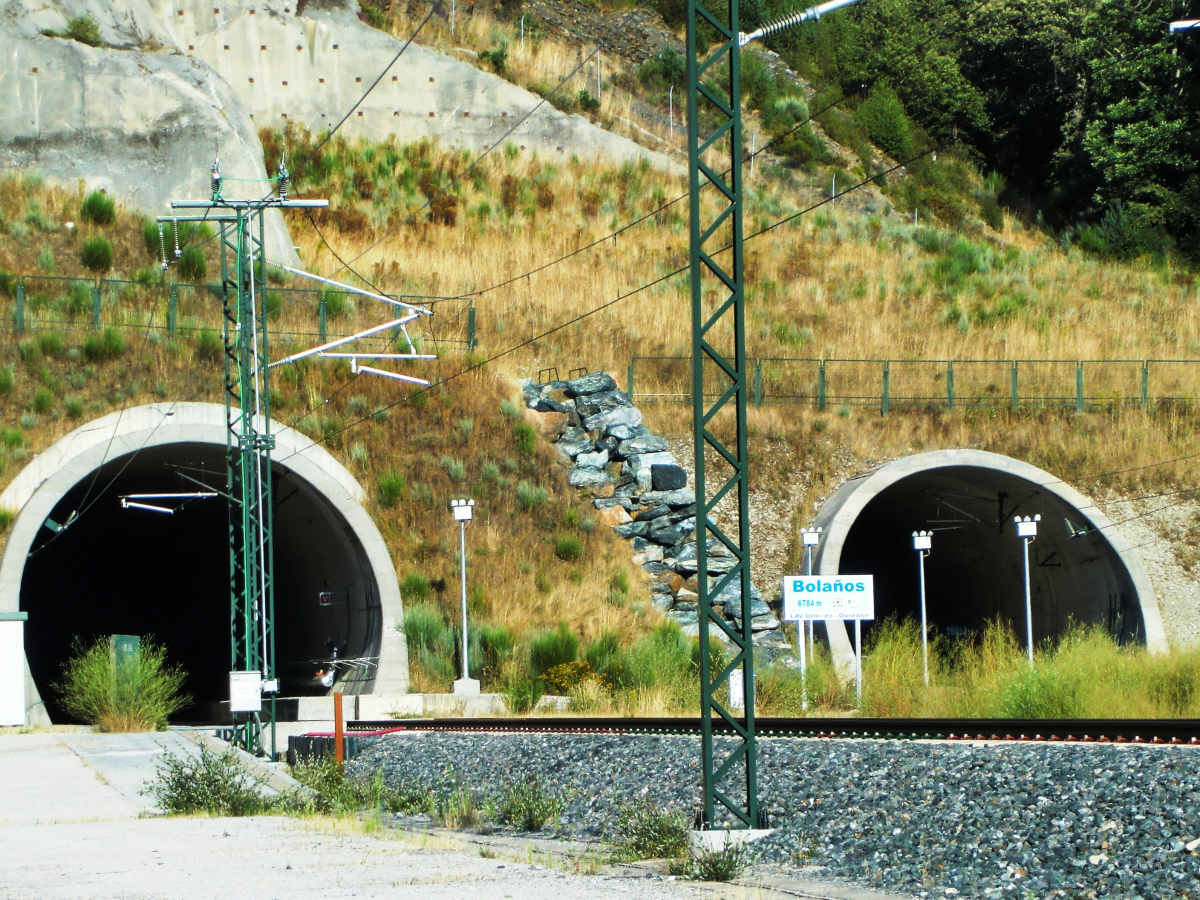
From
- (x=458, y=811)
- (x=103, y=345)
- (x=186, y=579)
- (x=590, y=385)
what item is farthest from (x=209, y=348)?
(x=458, y=811)

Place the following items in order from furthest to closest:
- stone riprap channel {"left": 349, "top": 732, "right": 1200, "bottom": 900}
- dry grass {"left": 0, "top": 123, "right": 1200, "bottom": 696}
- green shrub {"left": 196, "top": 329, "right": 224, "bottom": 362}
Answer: green shrub {"left": 196, "top": 329, "right": 224, "bottom": 362}
dry grass {"left": 0, "top": 123, "right": 1200, "bottom": 696}
stone riprap channel {"left": 349, "top": 732, "right": 1200, "bottom": 900}

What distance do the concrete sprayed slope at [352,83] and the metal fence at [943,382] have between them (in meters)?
18.2

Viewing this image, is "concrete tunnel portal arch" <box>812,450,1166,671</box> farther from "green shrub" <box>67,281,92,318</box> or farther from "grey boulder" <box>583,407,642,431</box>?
"green shrub" <box>67,281,92,318</box>

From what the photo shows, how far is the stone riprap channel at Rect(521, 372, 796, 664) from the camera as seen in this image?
28500 millimetres

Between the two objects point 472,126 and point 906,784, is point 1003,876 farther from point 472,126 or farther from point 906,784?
point 472,126

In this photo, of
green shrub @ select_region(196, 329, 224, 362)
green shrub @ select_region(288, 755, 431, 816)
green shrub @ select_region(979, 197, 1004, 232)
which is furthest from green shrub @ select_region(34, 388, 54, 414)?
green shrub @ select_region(979, 197, 1004, 232)

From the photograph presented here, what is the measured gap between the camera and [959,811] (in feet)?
31.6

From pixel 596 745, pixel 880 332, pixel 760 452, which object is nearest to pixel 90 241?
pixel 760 452

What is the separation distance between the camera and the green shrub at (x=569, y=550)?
2911cm

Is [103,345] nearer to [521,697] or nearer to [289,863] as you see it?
[521,697]

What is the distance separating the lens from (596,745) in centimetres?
1528

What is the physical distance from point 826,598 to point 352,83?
122 ft

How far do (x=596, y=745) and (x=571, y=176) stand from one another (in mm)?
38338

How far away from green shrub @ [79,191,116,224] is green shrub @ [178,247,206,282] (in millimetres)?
2604
